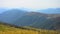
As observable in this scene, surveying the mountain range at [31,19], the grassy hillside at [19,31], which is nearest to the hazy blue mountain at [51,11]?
the mountain range at [31,19]

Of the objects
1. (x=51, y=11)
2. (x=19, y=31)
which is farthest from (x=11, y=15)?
(x=51, y=11)

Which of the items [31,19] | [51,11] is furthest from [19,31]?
[51,11]

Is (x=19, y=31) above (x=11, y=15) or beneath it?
beneath

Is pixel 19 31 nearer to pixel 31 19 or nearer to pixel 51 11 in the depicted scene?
pixel 31 19

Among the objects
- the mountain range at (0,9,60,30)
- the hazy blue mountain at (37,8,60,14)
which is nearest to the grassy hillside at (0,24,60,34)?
the mountain range at (0,9,60,30)

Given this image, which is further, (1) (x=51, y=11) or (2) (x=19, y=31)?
(1) (x=51, y=11)

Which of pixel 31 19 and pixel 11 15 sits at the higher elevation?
pixel 11 15

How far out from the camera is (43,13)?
311 cm

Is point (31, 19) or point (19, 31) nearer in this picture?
point (19, 31)

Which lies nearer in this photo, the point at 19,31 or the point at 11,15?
the point at 19,31

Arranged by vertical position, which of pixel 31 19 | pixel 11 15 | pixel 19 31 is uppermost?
pixel 11 15

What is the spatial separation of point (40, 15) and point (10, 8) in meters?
0.75

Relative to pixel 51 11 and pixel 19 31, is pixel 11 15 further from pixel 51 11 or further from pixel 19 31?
pixel 51 11
